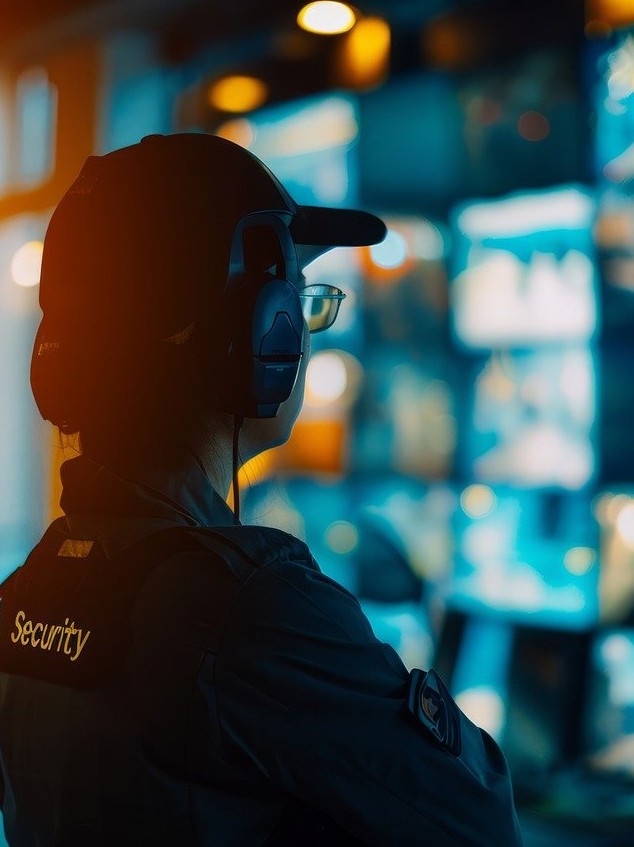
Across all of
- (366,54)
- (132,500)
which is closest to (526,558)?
(366,54)

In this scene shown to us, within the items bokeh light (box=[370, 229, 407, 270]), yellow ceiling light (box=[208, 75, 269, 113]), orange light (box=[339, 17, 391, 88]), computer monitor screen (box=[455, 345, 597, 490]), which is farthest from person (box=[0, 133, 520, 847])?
yellow ceiling light (box=[208, 75, 269, 113])

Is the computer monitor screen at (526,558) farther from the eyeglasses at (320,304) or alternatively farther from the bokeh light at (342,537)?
the eyeglasses at (320,304)

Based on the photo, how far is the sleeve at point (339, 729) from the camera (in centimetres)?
57

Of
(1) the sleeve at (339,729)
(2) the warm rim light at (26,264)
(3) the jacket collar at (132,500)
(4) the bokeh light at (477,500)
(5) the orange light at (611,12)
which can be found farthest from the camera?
(2) the warm rim light at (26,264)

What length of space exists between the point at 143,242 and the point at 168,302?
6 centimetres

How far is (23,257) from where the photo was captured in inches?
112

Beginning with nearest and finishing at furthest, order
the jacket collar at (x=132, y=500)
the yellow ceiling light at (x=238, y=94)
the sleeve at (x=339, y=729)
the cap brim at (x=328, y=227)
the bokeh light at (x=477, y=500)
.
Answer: the sleeve at (x=339, y=729) < the jacket collar at (x=132, y=500) < the cap brim at (x=328, y=227) < the bokeh light at (x=477, y=500) < the yellow ceiling light at (x=238, y=94)

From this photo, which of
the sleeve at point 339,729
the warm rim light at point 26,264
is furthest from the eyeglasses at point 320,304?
the warm rim light at point 26,264

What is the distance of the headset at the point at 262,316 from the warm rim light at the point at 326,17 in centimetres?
186

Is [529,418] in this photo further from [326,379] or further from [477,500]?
[326,379]

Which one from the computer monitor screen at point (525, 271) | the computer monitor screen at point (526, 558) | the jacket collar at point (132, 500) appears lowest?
the computer monitor screen at point (526, 558)

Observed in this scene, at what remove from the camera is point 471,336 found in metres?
2.27

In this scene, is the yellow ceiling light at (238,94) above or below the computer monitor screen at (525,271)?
above

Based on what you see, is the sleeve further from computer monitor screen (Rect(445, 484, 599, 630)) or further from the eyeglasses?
computer monitor screen (Rect(445, 484, 599, 630))
